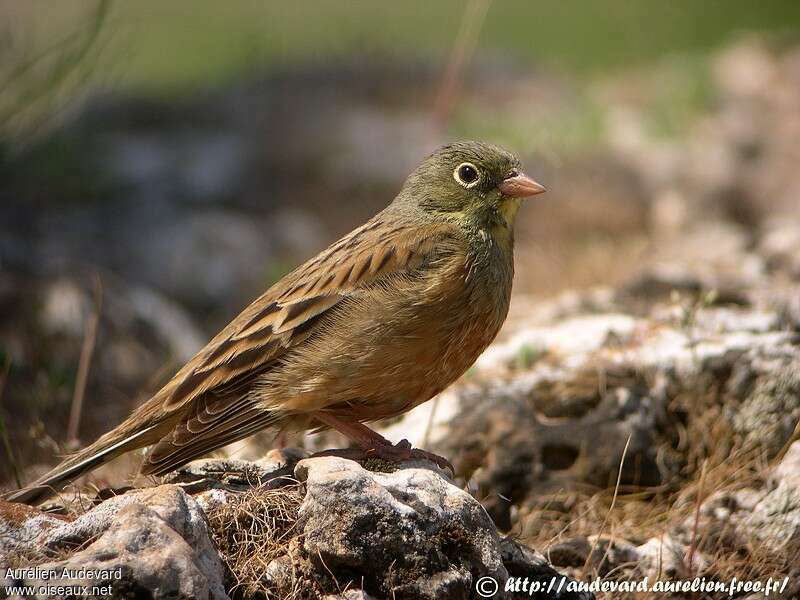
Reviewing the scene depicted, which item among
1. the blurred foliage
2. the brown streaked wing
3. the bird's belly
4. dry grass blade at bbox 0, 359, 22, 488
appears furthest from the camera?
the blurred foliage

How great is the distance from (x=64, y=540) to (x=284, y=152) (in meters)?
9.18

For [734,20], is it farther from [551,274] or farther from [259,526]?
[259,526]

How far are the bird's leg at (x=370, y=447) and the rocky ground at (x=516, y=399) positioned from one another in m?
0.14

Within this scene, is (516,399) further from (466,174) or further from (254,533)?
(254,533)

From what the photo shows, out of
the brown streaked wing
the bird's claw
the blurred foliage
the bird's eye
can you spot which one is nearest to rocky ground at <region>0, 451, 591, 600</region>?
the bird's claw

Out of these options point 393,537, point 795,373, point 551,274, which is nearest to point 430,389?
point 393,537

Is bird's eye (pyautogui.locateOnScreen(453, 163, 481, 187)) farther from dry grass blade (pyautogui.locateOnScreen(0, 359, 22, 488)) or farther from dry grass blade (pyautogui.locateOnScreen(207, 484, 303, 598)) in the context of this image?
dry grass blade (pyautogui.locateOnScreen(0, 359, 22, 488))

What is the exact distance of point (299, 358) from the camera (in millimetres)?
4625

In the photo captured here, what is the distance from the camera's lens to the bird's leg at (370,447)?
4516mm

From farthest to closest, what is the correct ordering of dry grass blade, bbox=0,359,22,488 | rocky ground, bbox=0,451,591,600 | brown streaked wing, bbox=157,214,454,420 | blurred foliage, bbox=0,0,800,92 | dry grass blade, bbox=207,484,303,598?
blurred foliage, bbox=0,0,800,92 < dry grass blade, bbox=0,359,22,488 < brown streaked wing, bbox=157,214,454,420 < dry grass blade, bbox=207,484,303,598 < rocky ground, bbox=0,451,591,600

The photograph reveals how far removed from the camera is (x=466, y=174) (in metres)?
5.30

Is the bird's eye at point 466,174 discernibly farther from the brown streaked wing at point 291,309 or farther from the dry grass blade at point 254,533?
the dry grass blade at point 254,533

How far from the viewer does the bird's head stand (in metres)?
5.18

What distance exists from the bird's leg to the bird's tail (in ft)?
2.67
